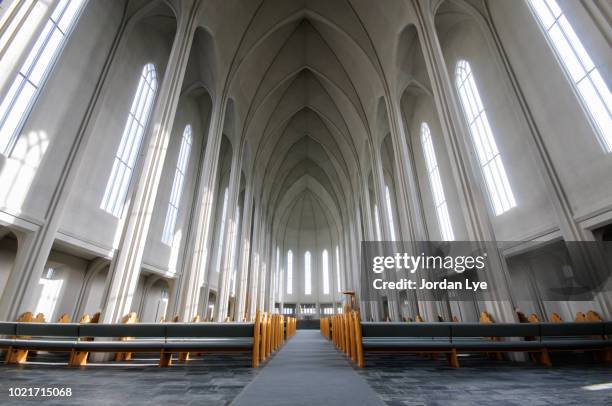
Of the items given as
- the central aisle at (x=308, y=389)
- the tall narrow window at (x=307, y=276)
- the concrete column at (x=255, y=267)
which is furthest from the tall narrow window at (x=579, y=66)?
the tall narrow window at (x=307, y=276)

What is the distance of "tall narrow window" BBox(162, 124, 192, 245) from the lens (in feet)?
44.3

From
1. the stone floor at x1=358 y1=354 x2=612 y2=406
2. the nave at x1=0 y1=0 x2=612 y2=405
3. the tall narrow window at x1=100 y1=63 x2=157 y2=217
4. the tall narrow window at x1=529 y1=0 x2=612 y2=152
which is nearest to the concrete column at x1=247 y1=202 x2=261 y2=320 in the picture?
the nave at x1=0 y1=0 x2=612 y2=405

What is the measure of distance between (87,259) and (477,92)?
52.7 ft

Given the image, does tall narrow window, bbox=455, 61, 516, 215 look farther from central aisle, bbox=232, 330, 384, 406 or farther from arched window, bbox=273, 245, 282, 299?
arched window, bbox=273, 245, 282, 299

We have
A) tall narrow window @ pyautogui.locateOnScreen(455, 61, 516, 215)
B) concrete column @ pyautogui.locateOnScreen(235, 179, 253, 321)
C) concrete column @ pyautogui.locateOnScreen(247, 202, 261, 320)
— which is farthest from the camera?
concrete column @ pyautogui.locateOnScreen(247, 202, 261, 320)

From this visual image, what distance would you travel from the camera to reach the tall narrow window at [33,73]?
256 inches

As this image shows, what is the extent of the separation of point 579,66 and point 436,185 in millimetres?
7289

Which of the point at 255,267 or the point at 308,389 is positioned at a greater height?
the point at 255,267

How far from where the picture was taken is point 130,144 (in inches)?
418

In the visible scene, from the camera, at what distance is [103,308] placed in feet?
19.3

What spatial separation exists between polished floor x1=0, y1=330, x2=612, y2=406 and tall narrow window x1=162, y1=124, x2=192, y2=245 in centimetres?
977

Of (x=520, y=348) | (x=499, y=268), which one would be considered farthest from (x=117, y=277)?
(x=499, y=268)
